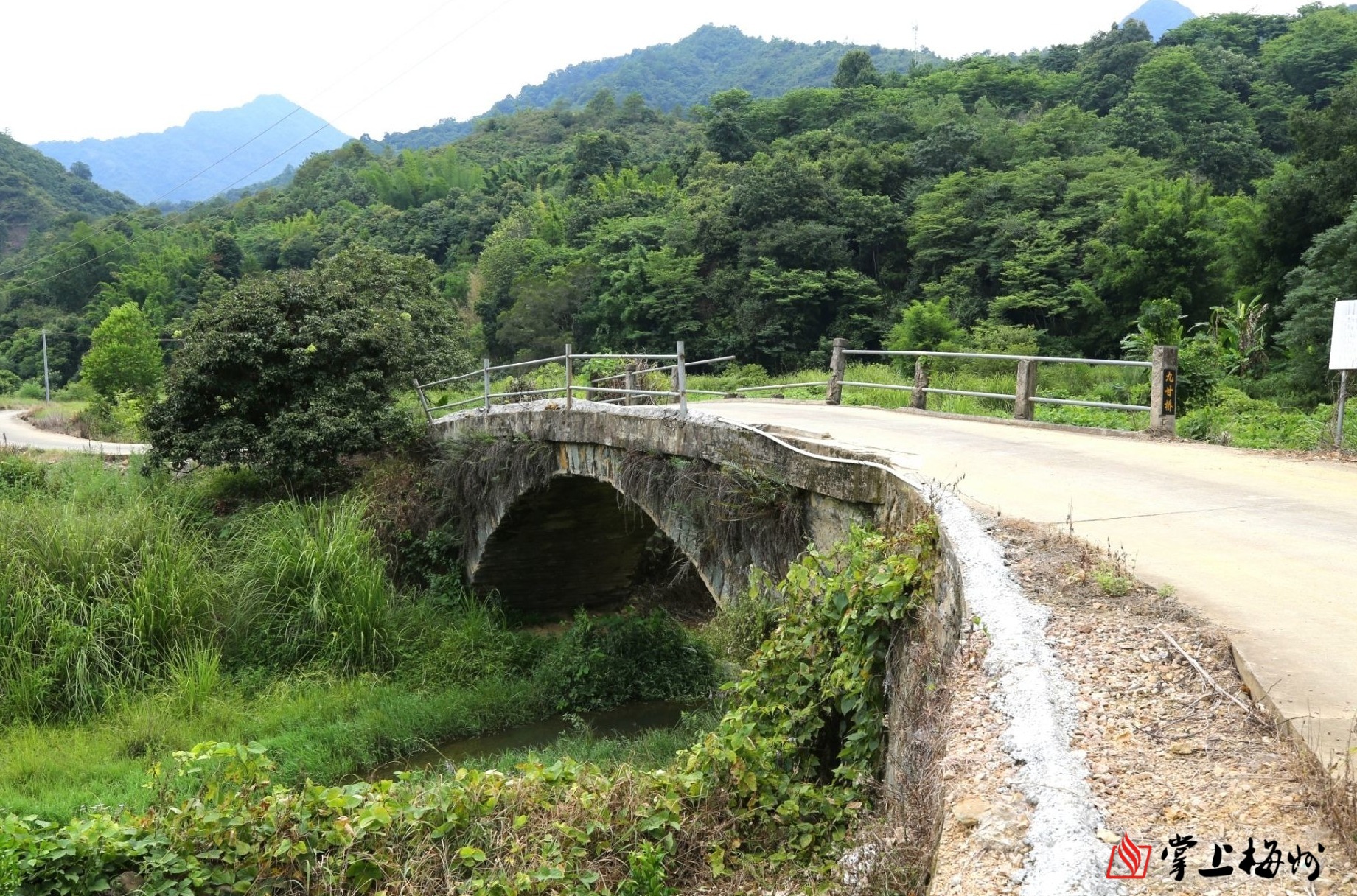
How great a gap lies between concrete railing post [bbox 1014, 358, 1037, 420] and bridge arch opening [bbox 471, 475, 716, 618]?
18.6 feet

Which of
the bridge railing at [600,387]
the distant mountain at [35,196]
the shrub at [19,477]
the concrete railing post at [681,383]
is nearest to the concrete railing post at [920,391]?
the bridge railing at [600,387]

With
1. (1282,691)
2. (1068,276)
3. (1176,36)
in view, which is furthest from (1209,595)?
(1176,36)

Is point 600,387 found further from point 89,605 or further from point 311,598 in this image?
point 89,605

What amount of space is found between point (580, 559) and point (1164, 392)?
35.3 ft

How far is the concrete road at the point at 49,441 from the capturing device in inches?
1062

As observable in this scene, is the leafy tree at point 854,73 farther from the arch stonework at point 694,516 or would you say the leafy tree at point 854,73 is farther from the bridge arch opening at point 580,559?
the arch stonework at point 694,516

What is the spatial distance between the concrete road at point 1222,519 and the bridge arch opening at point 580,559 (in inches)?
241

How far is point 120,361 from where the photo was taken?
43.7 meters

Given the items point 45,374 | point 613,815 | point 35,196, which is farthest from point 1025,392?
point 35,196

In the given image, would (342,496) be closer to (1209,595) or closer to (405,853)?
(405,853)

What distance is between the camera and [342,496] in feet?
55.8

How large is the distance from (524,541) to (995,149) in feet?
117

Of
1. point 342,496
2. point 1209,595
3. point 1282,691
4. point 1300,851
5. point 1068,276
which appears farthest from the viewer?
point 1068,276

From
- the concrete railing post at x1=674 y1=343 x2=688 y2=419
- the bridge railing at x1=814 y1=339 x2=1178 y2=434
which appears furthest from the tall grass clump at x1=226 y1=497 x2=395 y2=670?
the bridge railing at x1=814 y1=339 x2=1178 y2=434
